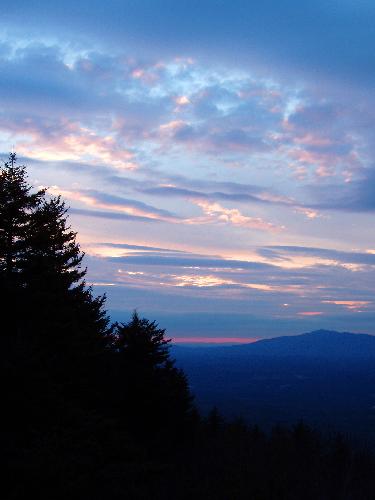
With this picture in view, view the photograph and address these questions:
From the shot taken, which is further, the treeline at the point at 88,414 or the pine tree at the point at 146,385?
the pine tree at the point at 146,385

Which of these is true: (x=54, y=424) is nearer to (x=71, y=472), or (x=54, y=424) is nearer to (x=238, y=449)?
(x=71, y=472)

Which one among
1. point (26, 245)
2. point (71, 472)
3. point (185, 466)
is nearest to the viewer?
point (71, 472)

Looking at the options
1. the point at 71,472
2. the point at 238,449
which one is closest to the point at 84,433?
the point at 71,472

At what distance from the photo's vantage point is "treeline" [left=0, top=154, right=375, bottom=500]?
1173cm

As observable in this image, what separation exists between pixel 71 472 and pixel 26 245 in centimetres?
1011

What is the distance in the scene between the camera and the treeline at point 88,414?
1173 cm

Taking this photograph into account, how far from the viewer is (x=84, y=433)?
527 inches

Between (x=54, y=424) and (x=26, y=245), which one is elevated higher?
(x=26, y=245)

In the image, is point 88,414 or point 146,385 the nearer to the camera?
point 88,414

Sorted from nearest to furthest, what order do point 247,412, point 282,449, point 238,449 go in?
point 238,449 → point 282,449 → point 247,412

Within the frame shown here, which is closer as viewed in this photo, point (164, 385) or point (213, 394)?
point (164, 385)

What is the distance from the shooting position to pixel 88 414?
14.4 metres

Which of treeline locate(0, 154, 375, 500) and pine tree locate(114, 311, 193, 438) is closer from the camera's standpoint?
treeline locate(0, 154, 375, 500)

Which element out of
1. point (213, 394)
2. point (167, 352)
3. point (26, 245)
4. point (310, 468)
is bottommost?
point (213, 394)
